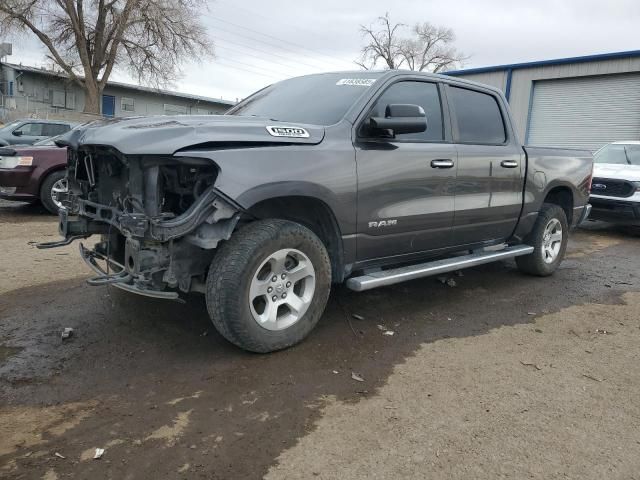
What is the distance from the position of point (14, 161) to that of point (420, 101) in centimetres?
697

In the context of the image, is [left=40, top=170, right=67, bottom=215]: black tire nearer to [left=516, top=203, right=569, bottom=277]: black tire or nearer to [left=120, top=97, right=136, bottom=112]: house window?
[left=516, top=203, right=569, bottom=277]: black tire

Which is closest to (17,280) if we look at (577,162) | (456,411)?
(456,411)

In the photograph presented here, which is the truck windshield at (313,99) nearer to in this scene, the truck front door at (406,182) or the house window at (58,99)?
the truck front door at (406,182)

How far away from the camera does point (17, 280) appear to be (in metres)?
5.19

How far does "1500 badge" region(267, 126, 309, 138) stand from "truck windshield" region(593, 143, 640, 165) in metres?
8.77

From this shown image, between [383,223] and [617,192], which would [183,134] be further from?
[617,192]

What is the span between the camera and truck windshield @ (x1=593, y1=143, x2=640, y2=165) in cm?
1049

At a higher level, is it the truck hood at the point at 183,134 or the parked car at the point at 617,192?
the truck hood at the point at 183,134

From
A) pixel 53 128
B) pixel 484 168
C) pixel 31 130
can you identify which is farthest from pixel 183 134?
pixel 31 130

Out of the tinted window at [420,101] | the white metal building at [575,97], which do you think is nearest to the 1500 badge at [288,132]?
the tinted window at [420,101]

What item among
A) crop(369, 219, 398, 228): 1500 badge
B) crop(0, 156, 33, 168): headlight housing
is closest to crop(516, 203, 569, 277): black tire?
crop(369, 219, 398, 228): 1500 badge

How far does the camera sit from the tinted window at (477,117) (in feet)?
15.9

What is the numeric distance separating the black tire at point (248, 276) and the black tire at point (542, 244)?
3.17m

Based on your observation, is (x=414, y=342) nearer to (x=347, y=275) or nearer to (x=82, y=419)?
(x=347, y=275)
